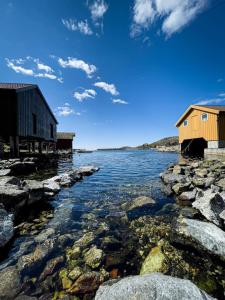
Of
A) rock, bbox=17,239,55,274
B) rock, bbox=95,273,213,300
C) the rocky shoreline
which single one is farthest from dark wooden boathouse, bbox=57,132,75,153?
rock, bbox=95,273,213,300

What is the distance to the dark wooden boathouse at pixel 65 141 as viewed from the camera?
5122cm

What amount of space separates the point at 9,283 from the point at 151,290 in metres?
2.37

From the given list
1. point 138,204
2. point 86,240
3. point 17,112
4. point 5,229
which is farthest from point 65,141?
point 86,240

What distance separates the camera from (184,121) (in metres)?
30.2

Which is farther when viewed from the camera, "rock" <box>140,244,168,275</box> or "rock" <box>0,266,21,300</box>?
"rock" <box>140,244,168,275</box>

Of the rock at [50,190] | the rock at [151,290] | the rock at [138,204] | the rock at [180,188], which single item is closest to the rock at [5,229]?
the rock at [151,290]

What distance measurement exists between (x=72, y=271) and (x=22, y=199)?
3.39m

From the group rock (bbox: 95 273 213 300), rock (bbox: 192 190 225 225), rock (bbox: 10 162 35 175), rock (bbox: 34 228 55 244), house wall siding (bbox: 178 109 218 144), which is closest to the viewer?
rock (bbox: 95 273 213 300)

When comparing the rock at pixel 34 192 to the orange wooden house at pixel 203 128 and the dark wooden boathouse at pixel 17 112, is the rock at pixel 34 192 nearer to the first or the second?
the dark wooden boathouse at pixel 17 112

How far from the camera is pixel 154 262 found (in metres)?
3.44

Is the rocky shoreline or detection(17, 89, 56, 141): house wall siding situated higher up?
detection(17, 89, 56, 141): house wall siding

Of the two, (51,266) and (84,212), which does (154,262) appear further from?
(84,212)

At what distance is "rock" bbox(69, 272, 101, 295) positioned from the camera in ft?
9.42

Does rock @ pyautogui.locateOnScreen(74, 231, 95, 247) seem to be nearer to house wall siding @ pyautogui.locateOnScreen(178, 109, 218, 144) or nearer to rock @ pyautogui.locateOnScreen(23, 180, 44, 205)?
rock @ pyautogui.locateOnScreen(23, 180, 44, 205)
